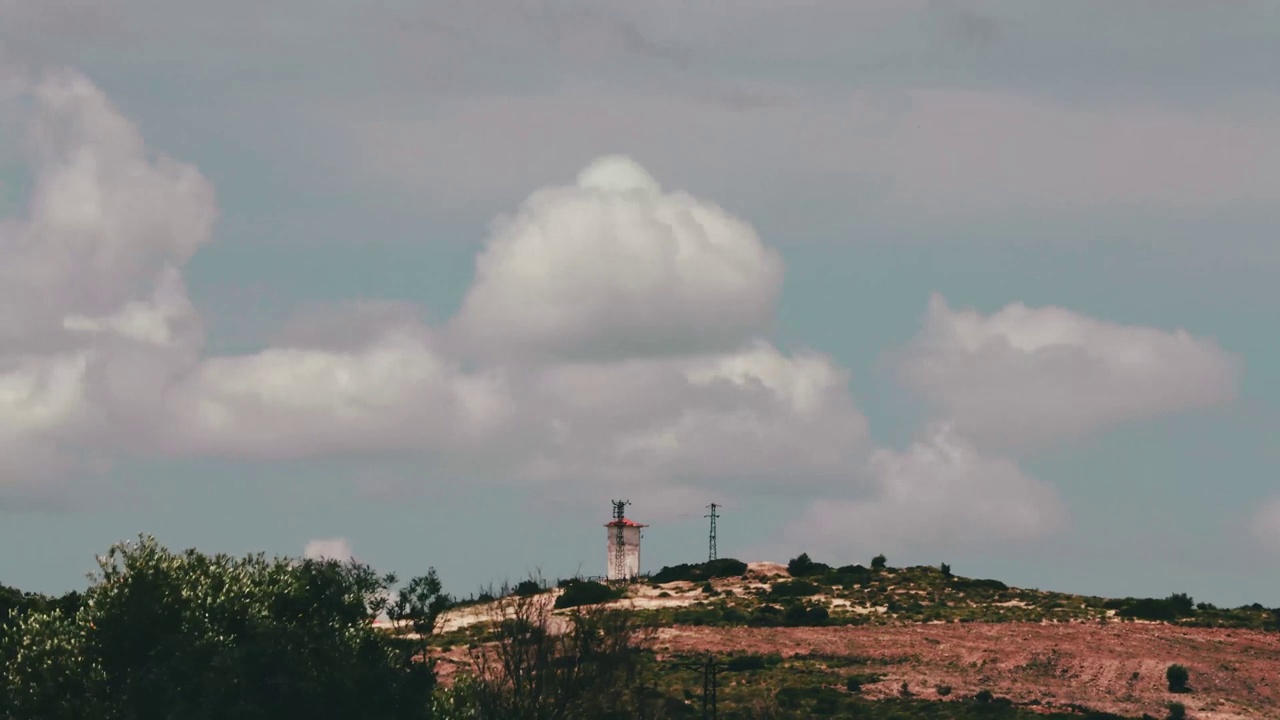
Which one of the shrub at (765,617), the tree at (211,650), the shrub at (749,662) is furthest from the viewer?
the shrub at (765,617)

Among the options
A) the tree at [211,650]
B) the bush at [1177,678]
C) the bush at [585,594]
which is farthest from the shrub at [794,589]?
the tree at [211,650]

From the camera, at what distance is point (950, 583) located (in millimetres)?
146375

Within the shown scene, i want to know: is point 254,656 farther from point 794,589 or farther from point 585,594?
point 794,589

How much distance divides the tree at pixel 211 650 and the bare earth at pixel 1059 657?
1665 inches

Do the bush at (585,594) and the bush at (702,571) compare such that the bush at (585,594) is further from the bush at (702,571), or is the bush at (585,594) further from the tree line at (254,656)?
the tree line at (254,656)

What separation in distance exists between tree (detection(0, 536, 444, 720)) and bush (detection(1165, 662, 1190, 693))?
2141 inches

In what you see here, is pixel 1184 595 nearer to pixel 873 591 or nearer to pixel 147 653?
pixel 873 591

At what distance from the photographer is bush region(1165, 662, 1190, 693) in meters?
108

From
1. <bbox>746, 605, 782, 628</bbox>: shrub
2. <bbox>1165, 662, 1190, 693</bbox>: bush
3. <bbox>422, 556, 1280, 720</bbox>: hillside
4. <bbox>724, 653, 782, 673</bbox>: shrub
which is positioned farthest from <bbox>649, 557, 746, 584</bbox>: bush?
<bbox>1165, 662, 1190, 693</bbox>: bush

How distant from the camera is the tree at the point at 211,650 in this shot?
69.2 m

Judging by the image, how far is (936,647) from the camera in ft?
385

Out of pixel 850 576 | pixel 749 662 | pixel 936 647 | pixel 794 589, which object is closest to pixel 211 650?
pixel 749 662

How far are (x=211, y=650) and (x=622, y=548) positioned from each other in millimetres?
77014

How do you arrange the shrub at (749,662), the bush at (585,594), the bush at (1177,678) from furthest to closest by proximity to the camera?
the bush at (585,594) → the shrub at (749,662) → the bush at (1177,678)
